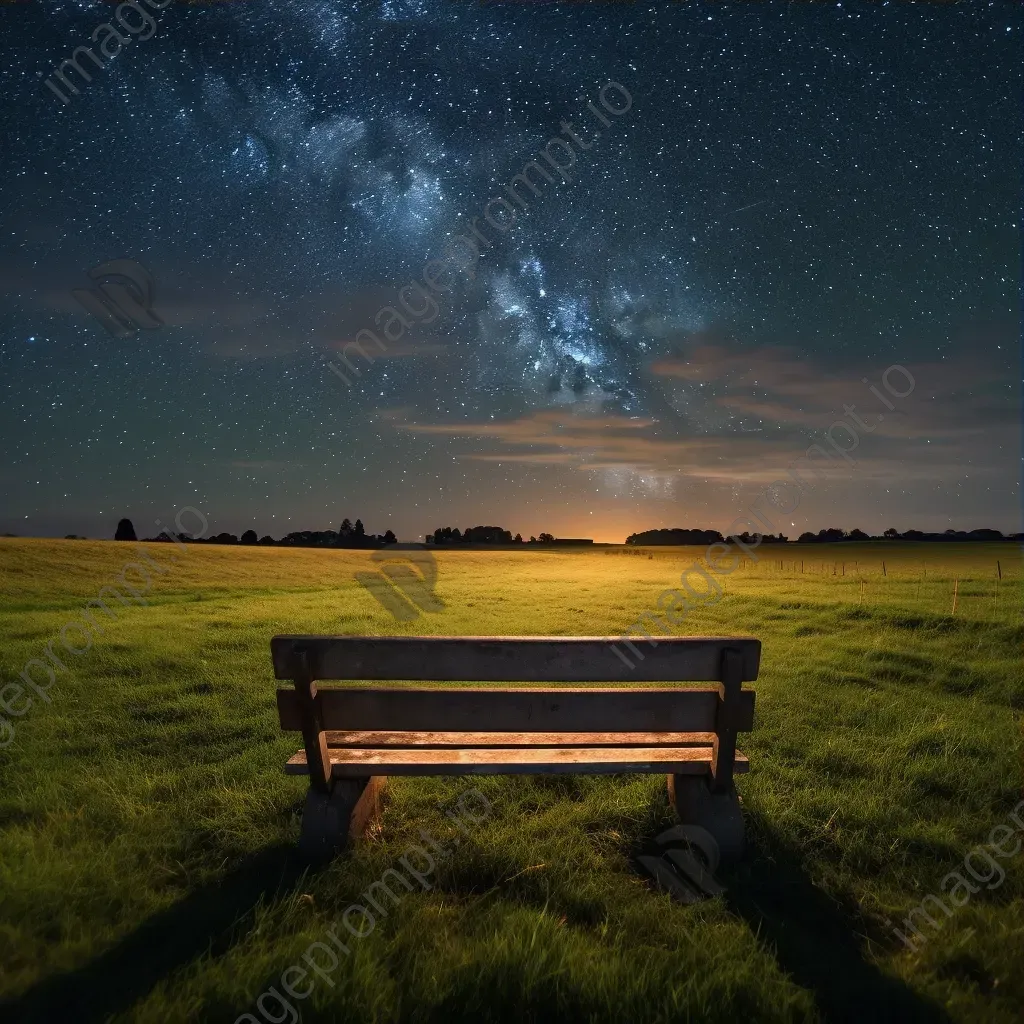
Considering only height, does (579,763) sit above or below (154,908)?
above

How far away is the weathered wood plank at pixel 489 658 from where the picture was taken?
3.49 metres

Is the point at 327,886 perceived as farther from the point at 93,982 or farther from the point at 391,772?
the point at 93,982

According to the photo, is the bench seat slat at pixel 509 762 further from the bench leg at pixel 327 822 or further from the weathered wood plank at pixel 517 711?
the weathered wood plank at pixel 517 711

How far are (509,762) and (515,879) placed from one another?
0.62 metres

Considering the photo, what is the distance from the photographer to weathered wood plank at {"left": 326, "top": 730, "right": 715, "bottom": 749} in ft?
13.7

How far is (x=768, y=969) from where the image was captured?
112 inches

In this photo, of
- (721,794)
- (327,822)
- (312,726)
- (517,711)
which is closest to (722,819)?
(721,794)

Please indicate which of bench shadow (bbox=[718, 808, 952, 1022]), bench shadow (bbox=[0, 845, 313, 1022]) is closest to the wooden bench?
bench shadow (bbox=[718, 808, 952, 1022])

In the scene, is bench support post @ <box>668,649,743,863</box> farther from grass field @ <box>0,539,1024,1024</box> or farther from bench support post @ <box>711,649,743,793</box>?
grass field @ <box>0,539,1024,1024</box>

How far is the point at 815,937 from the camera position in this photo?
126 inches

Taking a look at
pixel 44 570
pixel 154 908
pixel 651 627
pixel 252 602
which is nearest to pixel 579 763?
pixel 154 908

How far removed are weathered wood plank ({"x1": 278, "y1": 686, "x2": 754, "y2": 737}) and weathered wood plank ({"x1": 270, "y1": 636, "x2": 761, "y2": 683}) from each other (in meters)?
0.22

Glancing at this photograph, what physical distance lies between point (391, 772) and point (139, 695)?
552cm

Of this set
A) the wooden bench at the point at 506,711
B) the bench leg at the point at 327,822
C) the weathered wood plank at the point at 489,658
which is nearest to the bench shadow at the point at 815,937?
the wooden bench at the point at 506,711
